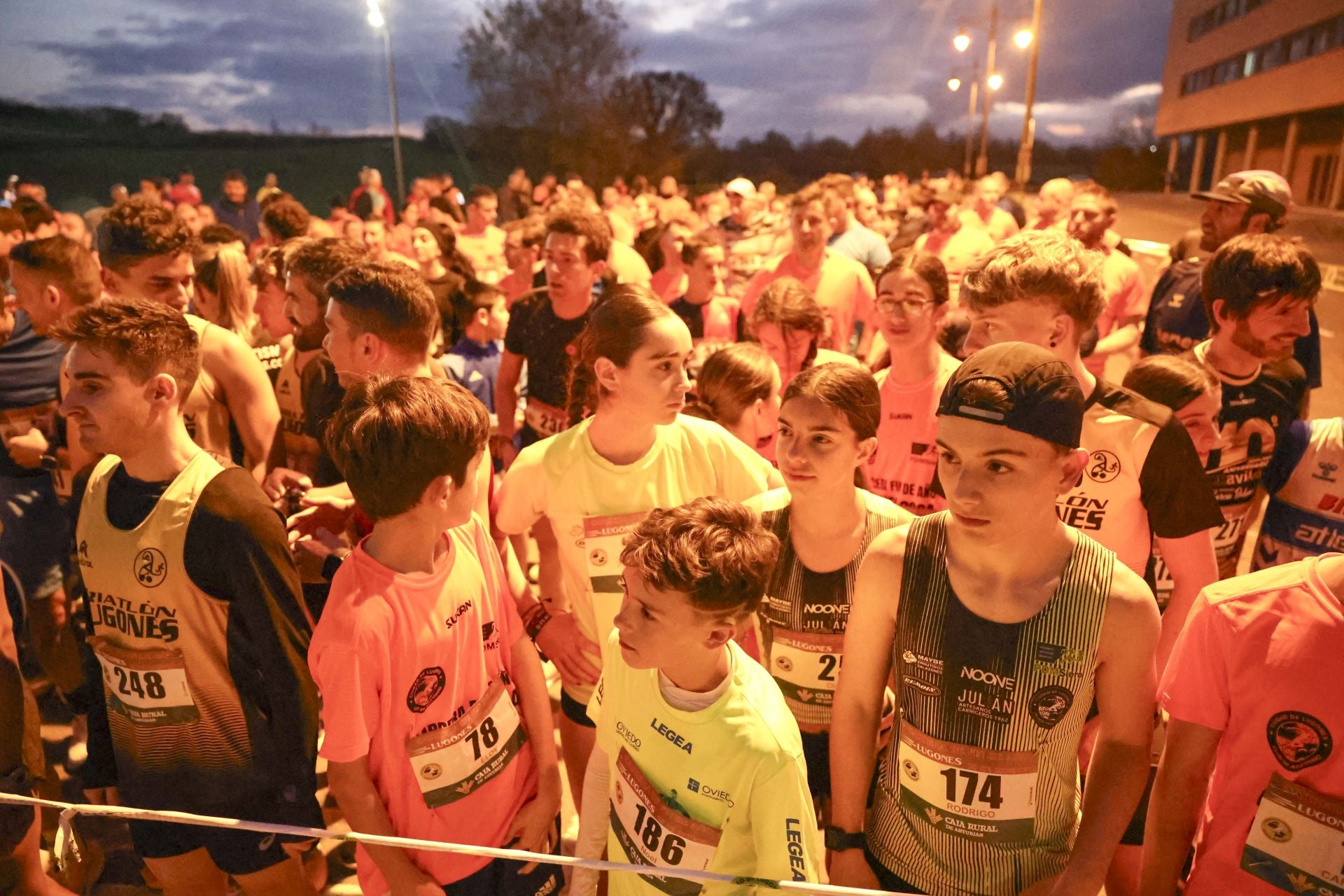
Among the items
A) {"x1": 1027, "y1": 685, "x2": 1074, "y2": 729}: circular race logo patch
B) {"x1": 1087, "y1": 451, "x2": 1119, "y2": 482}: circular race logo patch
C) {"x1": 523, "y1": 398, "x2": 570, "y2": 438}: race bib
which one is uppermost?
{"x1": 1087, "y1": 451, "x2": 1119, "y2": 482}: circular race logo patch

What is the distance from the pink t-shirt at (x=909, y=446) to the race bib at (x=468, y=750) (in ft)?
5.51

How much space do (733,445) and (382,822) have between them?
1472mm

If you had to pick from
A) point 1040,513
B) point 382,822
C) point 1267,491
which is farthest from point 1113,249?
point 382,822

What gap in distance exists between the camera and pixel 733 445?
2.70 metres

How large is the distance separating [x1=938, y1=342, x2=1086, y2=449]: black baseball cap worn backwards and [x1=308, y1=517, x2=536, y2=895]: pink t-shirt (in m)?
1.24

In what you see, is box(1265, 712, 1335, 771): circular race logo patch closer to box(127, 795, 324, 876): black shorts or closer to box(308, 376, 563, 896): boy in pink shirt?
box(308, 376, 563, 896): boy in pink shirt

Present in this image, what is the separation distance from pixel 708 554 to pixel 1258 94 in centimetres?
4434

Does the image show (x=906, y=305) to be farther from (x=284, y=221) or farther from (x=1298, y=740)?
(x=284, y=221)

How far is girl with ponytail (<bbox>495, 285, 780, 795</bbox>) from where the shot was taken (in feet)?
8.34

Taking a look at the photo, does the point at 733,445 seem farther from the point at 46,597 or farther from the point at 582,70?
the point at 582,70

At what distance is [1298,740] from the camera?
4.97 ft

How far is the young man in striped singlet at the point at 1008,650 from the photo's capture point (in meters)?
1.58

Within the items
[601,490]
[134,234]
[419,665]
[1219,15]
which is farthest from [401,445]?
[1219,15]

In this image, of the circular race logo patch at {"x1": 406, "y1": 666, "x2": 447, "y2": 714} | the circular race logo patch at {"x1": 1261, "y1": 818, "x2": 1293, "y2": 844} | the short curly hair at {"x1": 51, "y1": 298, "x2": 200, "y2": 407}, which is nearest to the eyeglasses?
the circular race logo patch at {"x1": 1261, "y1": 818, "x2": 1293, "y2": 844}
